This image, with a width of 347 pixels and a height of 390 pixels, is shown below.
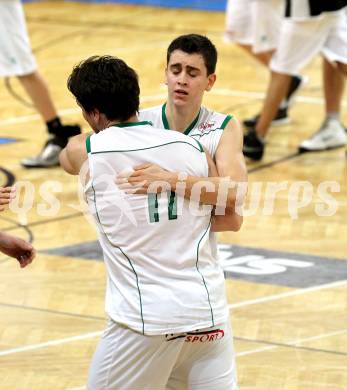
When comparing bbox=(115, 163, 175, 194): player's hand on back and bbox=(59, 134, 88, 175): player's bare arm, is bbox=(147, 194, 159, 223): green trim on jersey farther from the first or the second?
bbox=(59, 134, 88, 175): player's bare arm

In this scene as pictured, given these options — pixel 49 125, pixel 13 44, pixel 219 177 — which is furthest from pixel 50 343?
pixel 13 44

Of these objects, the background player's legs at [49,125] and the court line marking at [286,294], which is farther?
the background player's legs at [49,125]

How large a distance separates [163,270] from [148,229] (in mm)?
133

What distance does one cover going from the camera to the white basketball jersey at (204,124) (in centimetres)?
354

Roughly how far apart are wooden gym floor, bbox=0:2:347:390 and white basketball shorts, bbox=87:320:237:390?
1.18 meters

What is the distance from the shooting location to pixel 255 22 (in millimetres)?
8117

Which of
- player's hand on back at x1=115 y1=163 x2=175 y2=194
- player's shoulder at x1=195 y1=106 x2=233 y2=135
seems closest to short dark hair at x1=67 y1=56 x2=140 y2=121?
player's hand on back at x1=115 y1=163 x2=175 y2=194

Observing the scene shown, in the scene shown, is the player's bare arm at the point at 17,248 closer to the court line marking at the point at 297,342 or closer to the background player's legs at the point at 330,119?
the court line marking at the point at 297,342

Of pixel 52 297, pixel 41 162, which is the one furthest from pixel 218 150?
pixel 41 162

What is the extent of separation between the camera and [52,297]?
209 inches

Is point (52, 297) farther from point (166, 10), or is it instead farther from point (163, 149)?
point (166, 10)

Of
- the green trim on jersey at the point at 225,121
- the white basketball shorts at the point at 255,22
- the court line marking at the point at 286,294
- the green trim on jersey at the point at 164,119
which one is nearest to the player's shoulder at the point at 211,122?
the green trim on jersey at the point at 225,121

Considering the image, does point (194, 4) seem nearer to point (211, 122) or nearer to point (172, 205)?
point (211, 122)

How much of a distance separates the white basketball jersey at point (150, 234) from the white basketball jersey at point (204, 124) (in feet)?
1.18
